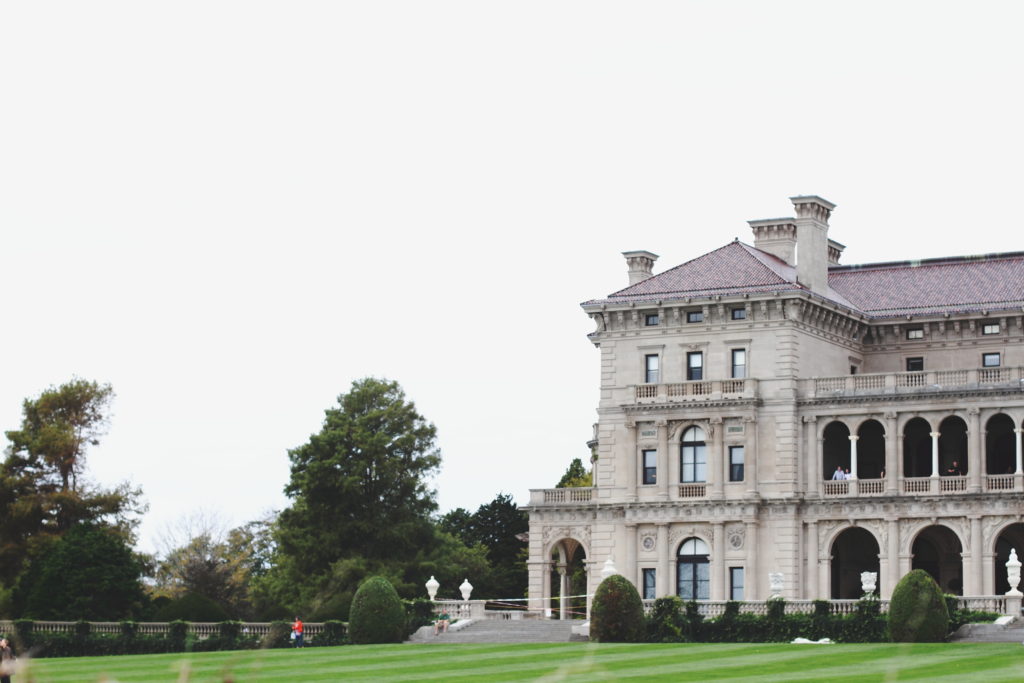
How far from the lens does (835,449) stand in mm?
69312

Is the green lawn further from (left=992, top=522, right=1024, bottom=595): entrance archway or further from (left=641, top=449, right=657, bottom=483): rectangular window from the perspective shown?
(left=992, top=522, right=1024, bottom=595): entrance archway

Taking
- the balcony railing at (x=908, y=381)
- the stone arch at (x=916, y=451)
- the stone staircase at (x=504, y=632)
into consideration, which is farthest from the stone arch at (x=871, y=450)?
the stone staircase at (x=504, y=632)

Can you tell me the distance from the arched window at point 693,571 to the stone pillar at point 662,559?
1.52 feet

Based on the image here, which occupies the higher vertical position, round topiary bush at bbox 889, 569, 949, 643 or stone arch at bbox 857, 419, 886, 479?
stone arch at bbox 857, 419, 886, 479

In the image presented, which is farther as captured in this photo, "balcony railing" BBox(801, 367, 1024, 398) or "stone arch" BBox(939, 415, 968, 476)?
"stone arch" BBox(939, 415, 968, 476)

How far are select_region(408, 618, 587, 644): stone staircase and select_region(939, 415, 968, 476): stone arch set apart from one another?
16197 millimetres

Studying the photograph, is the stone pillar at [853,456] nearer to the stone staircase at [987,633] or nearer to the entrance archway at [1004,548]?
the entrance archway at [1004,548]

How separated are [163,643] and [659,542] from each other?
19.2m

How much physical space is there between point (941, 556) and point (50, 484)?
39718 millimetres

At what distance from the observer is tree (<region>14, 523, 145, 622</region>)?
66250 millimetres

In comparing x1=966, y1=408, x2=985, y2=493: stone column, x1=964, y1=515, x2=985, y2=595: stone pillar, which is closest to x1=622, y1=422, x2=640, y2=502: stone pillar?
x1=966, y1=408, x2=985, y2=493: stone column

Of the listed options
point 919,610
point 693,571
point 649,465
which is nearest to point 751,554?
point 693,571

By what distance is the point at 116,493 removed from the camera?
275 feet

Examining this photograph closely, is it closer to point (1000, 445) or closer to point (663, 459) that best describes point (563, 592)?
point (663, 459)
